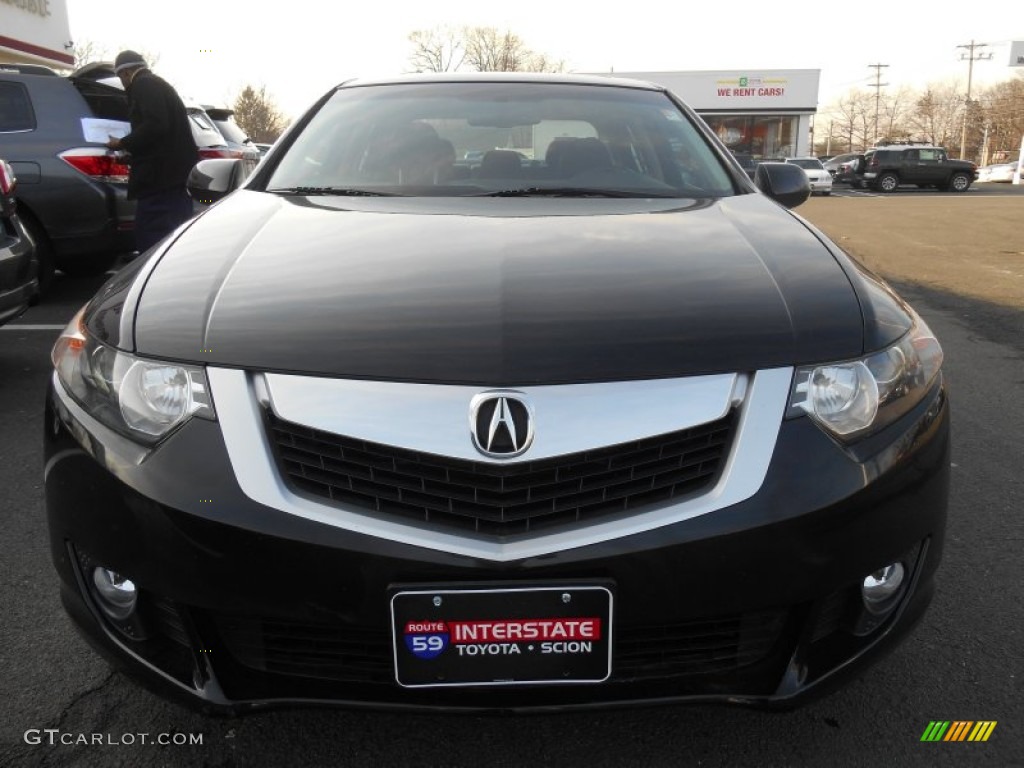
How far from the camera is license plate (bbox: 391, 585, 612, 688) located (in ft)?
4.68

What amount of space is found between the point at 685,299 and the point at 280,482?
2.67ft

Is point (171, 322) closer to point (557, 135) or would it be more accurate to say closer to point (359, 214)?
point (359, 214)

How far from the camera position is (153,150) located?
18.7 ft

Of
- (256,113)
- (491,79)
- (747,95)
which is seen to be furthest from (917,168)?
(256,113)

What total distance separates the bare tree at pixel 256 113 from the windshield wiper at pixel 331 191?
218 ft

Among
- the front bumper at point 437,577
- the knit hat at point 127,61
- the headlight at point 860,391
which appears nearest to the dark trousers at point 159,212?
the knit hat at point 127,61

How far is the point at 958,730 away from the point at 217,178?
2699 millimetres

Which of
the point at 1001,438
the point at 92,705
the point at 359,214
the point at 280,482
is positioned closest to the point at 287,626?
the point at 280,482

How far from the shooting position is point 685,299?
5.49 feet

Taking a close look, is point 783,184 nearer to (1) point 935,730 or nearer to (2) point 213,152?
(1) point 935,730

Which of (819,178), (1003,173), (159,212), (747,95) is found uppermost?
(747,95)

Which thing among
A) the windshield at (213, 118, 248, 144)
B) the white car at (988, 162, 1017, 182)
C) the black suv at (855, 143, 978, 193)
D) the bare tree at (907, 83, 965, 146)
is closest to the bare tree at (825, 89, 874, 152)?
the bare tree at (907, 83, 965, 146)

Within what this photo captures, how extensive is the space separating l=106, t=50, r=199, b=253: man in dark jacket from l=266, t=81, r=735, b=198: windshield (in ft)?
10.0

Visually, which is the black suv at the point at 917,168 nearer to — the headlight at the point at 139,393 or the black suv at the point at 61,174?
the black suv at the point at 61,174
